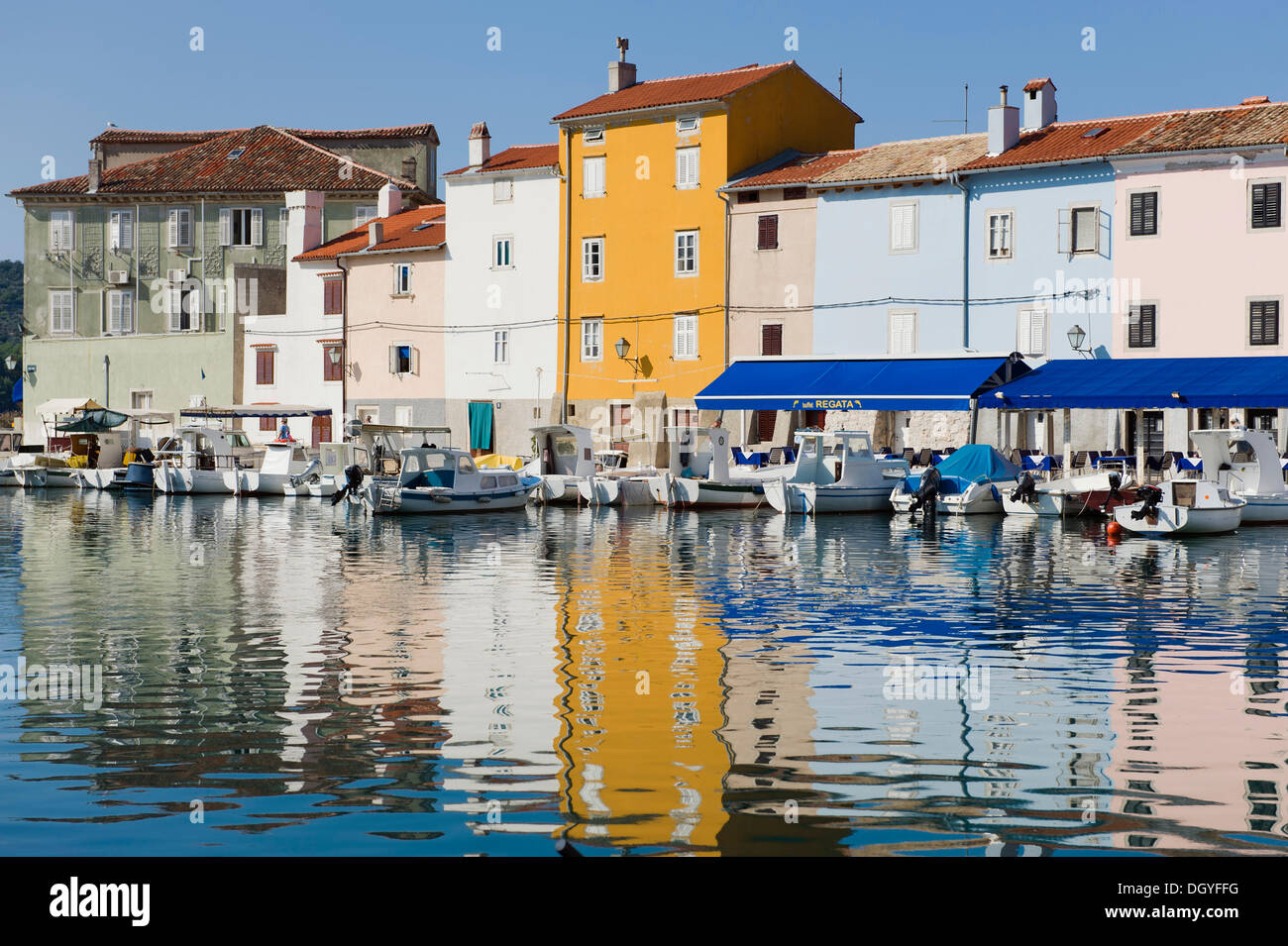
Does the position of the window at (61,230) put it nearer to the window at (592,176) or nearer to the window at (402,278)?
the window at (402,278)

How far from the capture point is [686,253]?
54.7 meters

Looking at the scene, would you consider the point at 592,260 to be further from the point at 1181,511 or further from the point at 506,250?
the point at 1181,511

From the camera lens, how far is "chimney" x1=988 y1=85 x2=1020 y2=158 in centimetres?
4819

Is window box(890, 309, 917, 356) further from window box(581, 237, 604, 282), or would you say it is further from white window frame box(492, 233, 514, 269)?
white window frame box(492, 233, 514, 269)

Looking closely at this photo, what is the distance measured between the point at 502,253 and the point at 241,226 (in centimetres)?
1728

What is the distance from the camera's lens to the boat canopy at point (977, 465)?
41.1 metres

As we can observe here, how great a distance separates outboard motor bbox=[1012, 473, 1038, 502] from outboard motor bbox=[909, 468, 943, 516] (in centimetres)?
200

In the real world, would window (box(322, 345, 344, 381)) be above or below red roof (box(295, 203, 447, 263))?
below

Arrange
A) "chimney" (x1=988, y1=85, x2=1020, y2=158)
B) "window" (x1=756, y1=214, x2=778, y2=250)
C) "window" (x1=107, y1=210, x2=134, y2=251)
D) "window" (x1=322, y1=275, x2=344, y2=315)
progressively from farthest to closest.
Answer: "window" (x1=107, y1=210, x2=134, y2=251) < "window" (x1=322, y1=275, x2=344, y2=315) < "window" (x1=756, y1=214, x2=778, y2=250) < "chimney" (x1=988, y1=85, x2=1020, y2=158)

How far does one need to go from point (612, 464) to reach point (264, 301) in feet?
77.4

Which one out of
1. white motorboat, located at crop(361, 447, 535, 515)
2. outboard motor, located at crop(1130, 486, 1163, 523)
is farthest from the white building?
outboard motor, located at crop(1130, 486, 1163, 523)

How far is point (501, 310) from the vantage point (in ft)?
194

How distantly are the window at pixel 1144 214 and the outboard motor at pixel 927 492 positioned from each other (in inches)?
432

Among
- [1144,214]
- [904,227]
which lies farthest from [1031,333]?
[904,227]
